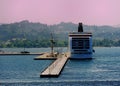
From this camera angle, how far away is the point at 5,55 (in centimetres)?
19162

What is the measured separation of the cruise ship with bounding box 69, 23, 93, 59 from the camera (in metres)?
140

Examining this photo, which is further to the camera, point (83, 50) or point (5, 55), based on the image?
point (5, 55)

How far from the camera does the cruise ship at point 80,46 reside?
13971 cm

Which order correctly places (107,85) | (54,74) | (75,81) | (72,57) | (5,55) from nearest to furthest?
(107,85), (75,81), (54,74), (72,57), (5,55)

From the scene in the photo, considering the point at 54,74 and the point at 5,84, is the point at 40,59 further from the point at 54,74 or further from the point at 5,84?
the point at 5,84

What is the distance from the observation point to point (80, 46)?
14038 centimetres

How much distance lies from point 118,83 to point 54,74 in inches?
534

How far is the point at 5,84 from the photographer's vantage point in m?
73.6

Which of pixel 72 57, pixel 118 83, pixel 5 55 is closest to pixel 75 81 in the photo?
pixel 118 83

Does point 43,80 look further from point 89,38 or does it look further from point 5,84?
point 89,38

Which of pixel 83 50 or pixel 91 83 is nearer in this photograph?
pixel 91 83

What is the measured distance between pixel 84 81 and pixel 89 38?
215 ft

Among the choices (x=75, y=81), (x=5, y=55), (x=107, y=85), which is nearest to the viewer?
(x=107, y=85)

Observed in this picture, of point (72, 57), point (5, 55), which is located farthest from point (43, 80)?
point (5, 55)
